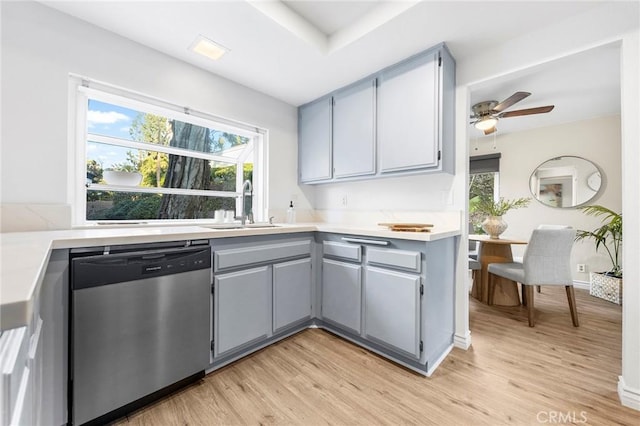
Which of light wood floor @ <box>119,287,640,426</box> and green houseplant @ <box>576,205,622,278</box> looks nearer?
light wood floor @ <box>119,287,640,426</box>

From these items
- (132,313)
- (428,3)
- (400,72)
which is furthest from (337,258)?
(428,3)

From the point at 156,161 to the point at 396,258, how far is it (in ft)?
6.79

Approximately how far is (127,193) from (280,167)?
141cm

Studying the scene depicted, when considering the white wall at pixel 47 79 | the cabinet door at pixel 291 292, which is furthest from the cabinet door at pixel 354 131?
the white wall at pixel 47 79

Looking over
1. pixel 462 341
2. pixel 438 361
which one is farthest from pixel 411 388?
pixel 462 341

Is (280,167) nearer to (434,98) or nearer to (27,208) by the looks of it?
(434,98)

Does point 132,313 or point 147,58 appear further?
point 147,58

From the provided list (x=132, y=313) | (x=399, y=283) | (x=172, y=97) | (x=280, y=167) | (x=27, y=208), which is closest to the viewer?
(x=132, y=313)

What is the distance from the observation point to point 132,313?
4.47ft

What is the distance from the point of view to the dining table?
3018 mm

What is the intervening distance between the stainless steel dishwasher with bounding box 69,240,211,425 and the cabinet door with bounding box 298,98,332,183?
154 centimetres

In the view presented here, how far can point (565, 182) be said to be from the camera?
12.9 ft

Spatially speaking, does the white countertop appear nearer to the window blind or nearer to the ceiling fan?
the ceiling fan

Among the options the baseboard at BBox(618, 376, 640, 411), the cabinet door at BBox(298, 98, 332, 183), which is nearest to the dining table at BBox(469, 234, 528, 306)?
the baseboard at BBox(618, 376, 640, 411)
